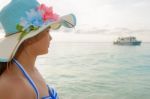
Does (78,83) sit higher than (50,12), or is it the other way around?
(50,12)

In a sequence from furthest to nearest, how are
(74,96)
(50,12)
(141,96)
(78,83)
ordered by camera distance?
(78,83)
(141,96)
(74,96)
(50,12)

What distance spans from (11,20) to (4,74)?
0.20 m

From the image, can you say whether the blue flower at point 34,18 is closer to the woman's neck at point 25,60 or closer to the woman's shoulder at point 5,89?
the woman's neck at point 25,60

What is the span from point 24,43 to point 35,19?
99 mm

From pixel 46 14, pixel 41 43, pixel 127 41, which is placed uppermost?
pixel 46 14

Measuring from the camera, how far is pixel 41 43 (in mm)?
1382

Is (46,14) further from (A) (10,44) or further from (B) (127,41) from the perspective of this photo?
(B) (127,41)

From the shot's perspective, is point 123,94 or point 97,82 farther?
point 97,82

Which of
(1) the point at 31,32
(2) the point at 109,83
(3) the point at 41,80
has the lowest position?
(2) the point at 109,83

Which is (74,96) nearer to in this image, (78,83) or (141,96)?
(141,96)

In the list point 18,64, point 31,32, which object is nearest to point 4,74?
point 18,64

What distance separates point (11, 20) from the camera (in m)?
1.40

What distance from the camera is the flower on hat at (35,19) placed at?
137cm

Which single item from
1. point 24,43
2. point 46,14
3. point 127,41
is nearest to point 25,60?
point 24,43
